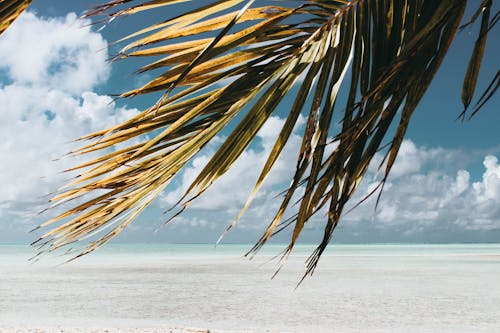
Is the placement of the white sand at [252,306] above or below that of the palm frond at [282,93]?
below

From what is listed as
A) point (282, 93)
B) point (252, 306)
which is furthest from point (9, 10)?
point (252, 306)

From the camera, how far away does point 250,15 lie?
1078mm

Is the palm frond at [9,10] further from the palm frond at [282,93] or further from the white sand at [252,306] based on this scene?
the white sand at [252,306]

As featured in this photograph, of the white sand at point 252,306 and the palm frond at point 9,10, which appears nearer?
the palm frond at point 9,10

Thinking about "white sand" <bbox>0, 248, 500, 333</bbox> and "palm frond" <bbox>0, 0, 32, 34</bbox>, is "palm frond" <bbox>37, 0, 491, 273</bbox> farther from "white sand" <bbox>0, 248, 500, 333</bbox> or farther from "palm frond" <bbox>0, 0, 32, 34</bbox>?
"white sand" <bbox>0, 248, 500, 333</bbox>

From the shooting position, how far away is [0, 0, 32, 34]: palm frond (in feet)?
2.79

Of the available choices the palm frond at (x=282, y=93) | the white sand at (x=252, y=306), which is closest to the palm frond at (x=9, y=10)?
the palm frond at (x=282, y=93)

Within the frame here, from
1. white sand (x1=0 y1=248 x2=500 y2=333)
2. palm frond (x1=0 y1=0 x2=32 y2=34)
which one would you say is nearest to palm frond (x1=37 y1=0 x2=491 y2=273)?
palm frond (x1=0 y1=0 x2=32 y2=34)

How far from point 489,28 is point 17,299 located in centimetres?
2174

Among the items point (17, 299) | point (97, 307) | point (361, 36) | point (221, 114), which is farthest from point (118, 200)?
point (17, 299)

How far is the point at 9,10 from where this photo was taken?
86 centimetres

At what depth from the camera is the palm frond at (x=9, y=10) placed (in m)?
0.85

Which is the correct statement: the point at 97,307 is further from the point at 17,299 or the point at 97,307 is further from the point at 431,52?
the point at 431,52

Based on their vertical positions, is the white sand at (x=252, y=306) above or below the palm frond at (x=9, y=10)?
below
